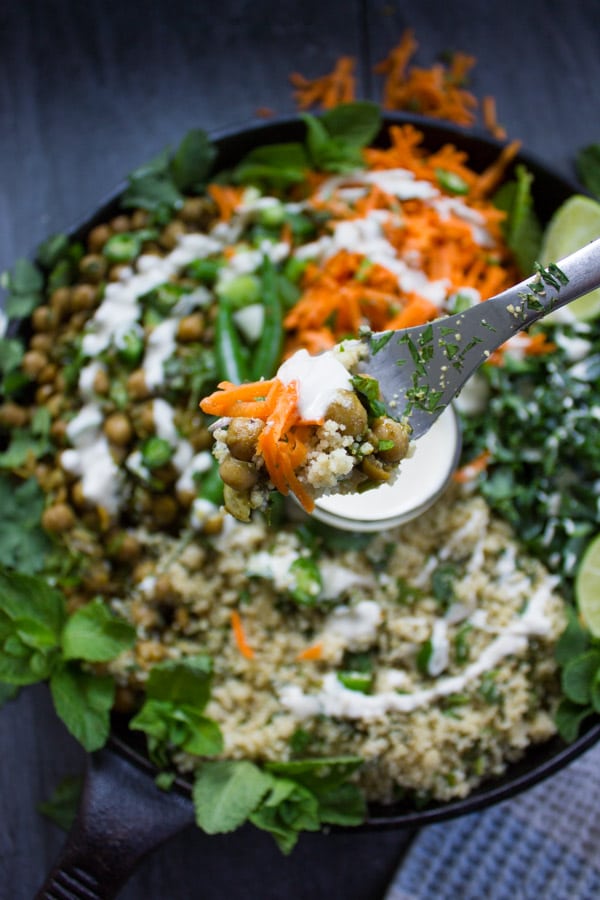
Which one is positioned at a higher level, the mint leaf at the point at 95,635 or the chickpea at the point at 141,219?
the chickpea at the point at 141,219

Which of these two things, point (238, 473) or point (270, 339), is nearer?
point (238, 473)

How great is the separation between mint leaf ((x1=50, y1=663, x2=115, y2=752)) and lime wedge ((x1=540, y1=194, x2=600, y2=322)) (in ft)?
5.17

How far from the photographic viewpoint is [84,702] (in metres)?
2.35

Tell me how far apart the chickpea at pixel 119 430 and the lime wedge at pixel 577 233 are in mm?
1216

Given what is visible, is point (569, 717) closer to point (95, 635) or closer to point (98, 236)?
point (95, 635)

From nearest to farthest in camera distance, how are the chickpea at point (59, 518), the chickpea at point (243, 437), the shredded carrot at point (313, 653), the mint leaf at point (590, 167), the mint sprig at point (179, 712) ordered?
the chickpea at point (243, 437) → the mint sprig at point (179, 712) → the shredded carrot at point (313, 653) → the chickpea at point (59, 518) → the mint leaf at point (590, 167)

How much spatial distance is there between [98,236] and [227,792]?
1579mm

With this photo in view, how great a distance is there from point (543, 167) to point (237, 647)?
64.5 inches

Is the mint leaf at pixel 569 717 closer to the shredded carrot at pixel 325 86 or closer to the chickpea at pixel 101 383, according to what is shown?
the chickpea at pixel 101 383

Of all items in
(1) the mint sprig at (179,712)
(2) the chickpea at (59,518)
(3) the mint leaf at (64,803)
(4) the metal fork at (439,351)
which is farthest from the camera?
(3) the mint leaf at (64,803)

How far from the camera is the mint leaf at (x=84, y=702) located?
7.55 ft

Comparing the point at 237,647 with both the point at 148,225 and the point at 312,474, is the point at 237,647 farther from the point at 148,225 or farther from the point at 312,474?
the point at 148,225

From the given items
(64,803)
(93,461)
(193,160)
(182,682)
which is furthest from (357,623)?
(193,160)

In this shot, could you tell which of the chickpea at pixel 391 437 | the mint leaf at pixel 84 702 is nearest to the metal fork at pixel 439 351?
the chickpea at pixel 391 437
